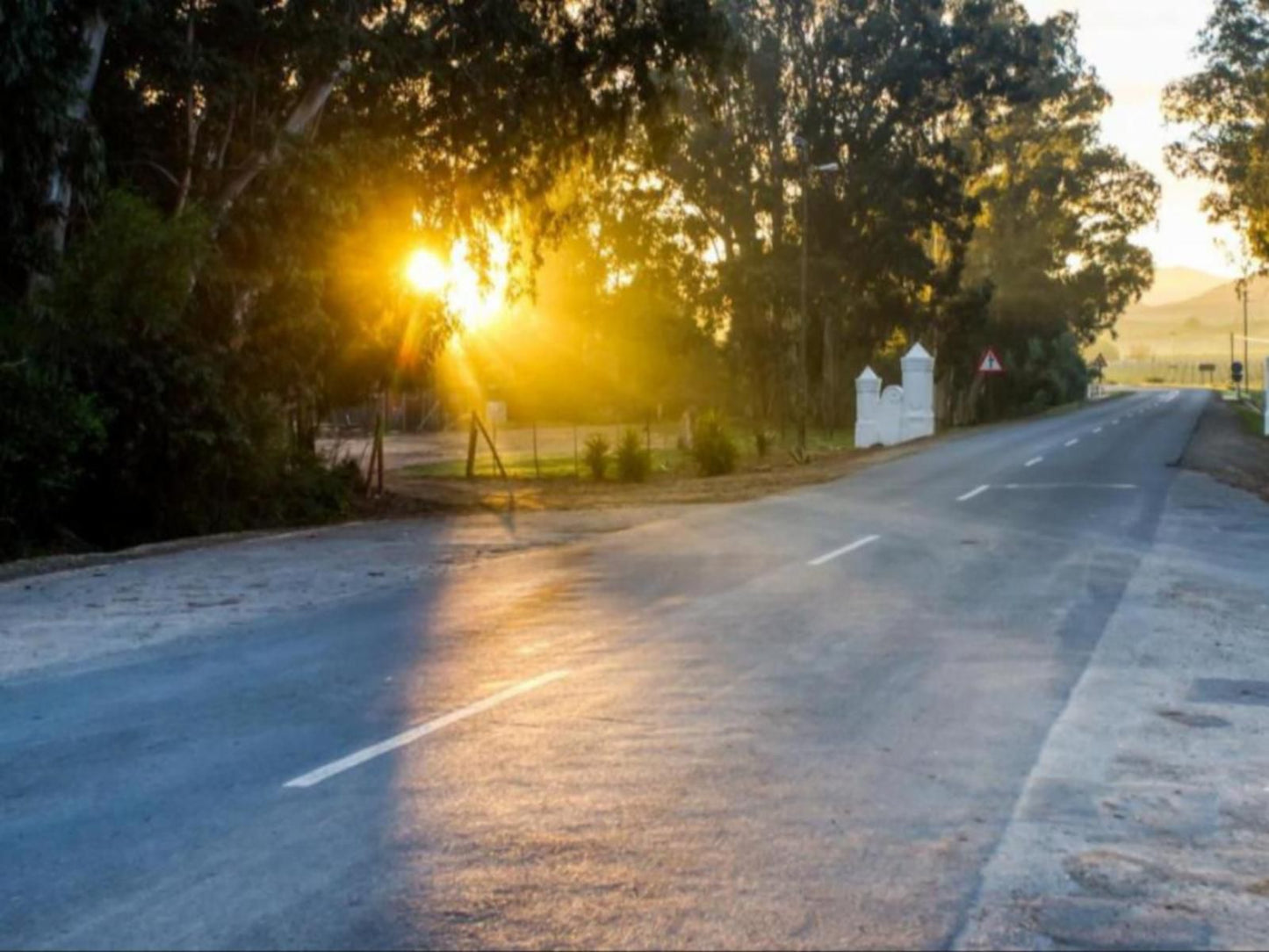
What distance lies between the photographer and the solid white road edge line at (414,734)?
21.5 ft

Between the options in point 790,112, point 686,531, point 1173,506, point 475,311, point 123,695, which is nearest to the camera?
point 123,695

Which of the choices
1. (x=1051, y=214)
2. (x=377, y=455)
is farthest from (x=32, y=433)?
(x=1051, y=214)

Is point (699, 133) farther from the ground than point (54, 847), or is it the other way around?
point (699, 133)

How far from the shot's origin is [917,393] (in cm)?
4931

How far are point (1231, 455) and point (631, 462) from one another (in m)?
14.7

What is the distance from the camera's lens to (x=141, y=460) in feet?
60.2

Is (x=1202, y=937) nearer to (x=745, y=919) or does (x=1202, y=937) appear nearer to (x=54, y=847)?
(x=745, y=919)

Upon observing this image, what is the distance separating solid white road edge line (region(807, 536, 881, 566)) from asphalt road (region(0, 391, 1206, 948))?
1.28 meters

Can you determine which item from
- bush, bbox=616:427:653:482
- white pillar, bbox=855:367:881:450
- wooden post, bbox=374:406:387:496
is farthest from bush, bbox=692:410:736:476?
white pillar, bbox=855:367:881:450

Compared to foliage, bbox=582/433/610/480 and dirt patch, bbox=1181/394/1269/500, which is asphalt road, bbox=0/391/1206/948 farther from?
foliage, bbox=582/433/610/480

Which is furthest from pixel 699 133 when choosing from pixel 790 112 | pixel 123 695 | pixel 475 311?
pixel 123 695

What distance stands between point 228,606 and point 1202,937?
30.3 feet

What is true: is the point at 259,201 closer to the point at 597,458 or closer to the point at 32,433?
the point at 32,433

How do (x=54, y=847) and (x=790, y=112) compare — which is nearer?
(x=54, y=847)
